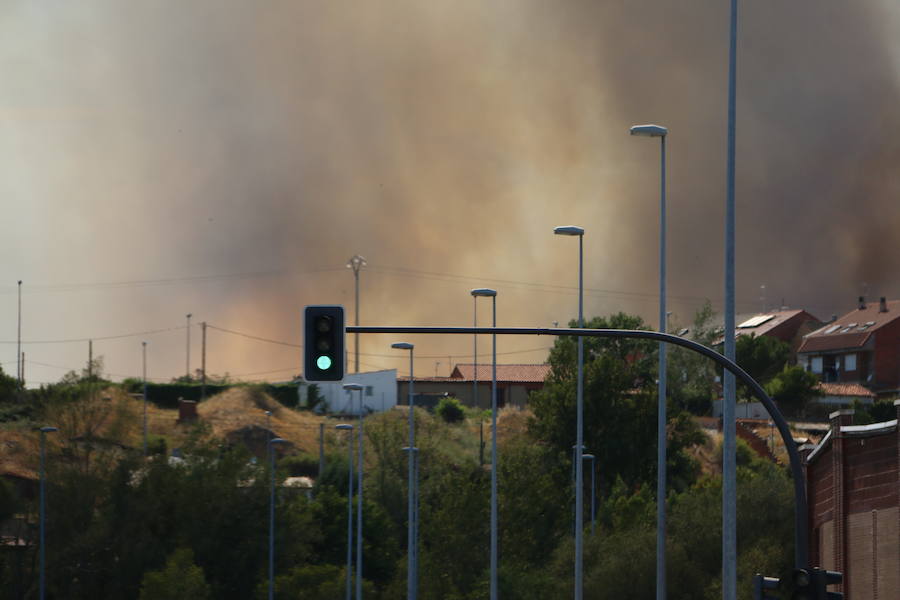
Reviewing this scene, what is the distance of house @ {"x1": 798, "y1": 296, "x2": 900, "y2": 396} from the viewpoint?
10088cm

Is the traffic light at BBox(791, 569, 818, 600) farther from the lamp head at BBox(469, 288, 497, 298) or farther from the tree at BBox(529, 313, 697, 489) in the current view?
the tree at BBox(529, 313, 697, 489)

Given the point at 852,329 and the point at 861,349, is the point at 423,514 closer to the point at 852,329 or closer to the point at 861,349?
the point at 861,349

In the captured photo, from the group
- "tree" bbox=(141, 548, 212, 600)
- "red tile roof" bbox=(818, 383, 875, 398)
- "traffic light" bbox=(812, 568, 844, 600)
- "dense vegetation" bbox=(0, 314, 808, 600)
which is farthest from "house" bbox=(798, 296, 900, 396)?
"traffic light" bbox=(812, 568, 844, 600)

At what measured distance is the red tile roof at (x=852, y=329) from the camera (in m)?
104

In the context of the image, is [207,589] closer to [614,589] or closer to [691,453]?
[614,589]

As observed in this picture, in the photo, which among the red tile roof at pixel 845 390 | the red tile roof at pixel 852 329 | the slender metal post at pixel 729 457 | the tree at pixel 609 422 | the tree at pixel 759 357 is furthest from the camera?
the tree at pixel 759 357

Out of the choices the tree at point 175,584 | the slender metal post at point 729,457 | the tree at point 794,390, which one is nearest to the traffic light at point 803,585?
the slender metal post at point 729,457

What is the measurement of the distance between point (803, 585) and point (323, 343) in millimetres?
5854

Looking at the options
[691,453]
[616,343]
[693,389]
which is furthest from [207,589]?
[693,389]

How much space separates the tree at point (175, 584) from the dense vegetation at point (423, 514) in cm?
8

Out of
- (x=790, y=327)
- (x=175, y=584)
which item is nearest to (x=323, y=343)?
(x=175, y=584)

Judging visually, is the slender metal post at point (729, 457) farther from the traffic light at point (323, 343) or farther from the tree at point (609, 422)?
the tree at point (609, 422)

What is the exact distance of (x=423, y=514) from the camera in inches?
2339

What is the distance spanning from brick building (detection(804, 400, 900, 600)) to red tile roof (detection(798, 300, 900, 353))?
226ft
